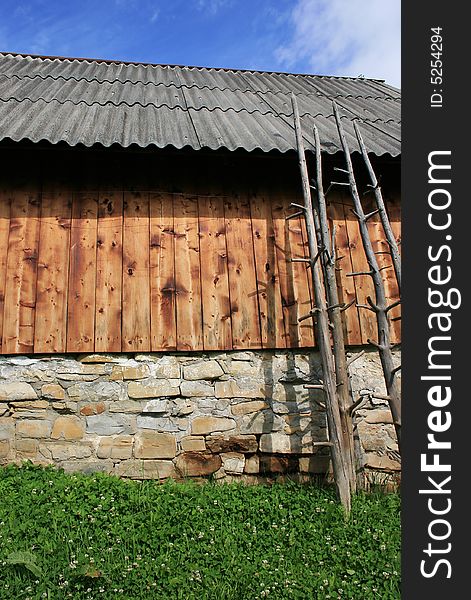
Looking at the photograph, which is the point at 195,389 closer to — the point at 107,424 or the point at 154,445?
the point at 154,445

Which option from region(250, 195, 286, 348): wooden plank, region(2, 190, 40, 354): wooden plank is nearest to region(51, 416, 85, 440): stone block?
region(2, 190, 40, 354): wooden plank

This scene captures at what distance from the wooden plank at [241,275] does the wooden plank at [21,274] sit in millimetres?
1861

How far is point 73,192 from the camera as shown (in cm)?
462

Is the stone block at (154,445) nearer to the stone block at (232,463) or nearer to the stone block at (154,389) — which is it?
the stone block at (154,389)

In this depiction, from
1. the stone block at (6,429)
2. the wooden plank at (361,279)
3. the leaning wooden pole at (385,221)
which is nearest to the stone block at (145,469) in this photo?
the stone block at (6,429)

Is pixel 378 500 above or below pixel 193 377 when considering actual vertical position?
below

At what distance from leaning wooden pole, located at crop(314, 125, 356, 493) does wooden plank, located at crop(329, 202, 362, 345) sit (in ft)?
0.47

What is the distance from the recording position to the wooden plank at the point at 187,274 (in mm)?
4367

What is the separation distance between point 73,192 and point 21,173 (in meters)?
0.54

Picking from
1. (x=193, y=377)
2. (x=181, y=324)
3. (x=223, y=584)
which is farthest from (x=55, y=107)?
(x=223, y=584)

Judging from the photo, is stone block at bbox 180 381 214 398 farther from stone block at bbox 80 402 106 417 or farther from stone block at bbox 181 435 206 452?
stone block at bbox 80 402 106 417

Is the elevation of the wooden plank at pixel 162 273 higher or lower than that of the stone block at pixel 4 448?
higher

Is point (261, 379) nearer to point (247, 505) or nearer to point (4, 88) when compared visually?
point (247, 505)

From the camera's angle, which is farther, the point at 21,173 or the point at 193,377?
the point at 21,173
